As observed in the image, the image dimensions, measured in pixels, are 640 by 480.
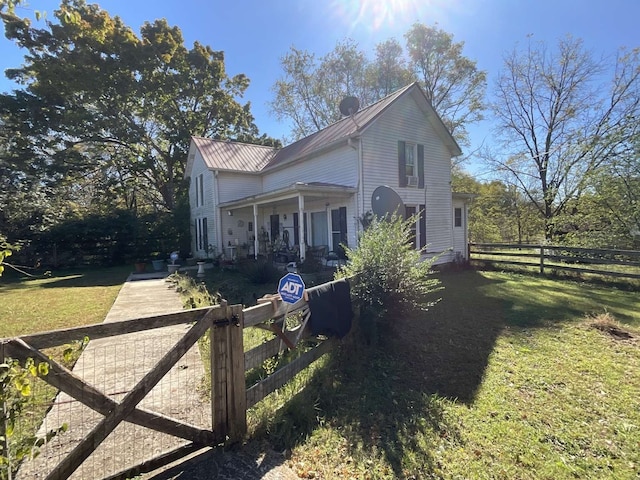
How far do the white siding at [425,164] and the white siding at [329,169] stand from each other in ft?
1.62

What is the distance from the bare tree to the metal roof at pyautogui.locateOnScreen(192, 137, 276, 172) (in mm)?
14871

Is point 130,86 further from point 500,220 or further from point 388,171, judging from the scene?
point 500,220

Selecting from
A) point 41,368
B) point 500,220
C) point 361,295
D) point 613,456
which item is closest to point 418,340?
point 361,295

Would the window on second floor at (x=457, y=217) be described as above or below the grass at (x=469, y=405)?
above

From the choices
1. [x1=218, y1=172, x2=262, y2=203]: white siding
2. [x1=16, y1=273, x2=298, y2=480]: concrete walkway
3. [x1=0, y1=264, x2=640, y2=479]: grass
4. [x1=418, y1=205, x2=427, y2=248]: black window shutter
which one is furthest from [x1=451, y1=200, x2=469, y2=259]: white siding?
[x1=16, y1=273, x2=298, y2=480]: concrete walkway

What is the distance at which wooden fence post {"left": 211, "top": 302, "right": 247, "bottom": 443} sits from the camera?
269 cm

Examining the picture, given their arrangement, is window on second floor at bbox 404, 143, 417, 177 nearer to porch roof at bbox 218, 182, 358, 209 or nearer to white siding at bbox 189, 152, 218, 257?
porch roof at bbox 218, 182, 358, 209

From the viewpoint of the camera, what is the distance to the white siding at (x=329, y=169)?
38.2 feet

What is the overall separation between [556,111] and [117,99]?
Answer: 2752cm

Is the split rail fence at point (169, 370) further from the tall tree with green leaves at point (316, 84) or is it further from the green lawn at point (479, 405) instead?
the tall tree with green leaves at point (316, 84)

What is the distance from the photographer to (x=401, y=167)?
1257 cm

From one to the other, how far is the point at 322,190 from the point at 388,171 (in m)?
2.89

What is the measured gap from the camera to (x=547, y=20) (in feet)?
48.7

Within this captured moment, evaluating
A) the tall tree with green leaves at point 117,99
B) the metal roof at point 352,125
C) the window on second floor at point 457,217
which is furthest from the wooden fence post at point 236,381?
the tall tree with green leaves at point 117,99
